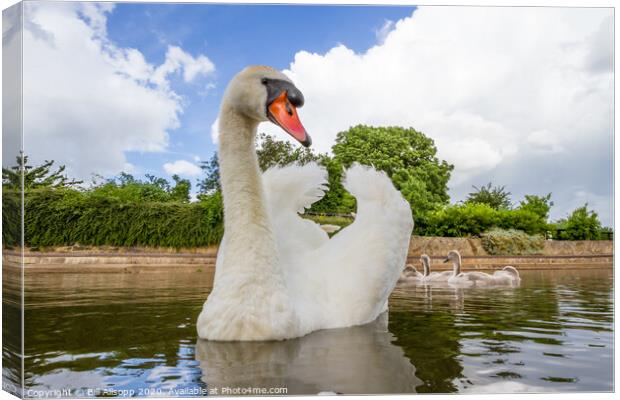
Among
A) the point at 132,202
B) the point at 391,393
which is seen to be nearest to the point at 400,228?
the point at 391,393

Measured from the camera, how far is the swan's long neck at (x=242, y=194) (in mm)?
4281

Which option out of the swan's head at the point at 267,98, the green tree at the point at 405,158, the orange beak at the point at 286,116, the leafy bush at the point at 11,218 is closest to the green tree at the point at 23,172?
the leafy bush at the point at 11,218

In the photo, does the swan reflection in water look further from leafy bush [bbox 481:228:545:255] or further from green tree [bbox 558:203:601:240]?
leafy bush [bbox 481:228:545:255]

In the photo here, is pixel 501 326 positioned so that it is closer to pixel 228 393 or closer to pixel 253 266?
pixel 253 266

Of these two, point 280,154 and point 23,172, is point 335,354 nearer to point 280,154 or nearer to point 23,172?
point 23,172

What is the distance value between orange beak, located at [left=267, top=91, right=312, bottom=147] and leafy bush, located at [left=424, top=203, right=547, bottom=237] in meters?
8.58

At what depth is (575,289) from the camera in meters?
7.95

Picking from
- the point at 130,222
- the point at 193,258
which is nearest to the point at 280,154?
the point at 130,222

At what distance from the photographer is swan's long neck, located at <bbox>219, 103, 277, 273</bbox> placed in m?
4.28

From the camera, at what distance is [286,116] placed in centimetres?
373

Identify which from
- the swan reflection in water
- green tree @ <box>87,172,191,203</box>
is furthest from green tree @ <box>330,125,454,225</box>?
the swan reflection in water

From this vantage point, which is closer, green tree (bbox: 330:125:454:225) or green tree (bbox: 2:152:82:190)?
green tree (bbox: 2:152:82:190)

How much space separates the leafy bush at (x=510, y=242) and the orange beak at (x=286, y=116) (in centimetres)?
894

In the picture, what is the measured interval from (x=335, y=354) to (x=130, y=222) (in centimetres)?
935
